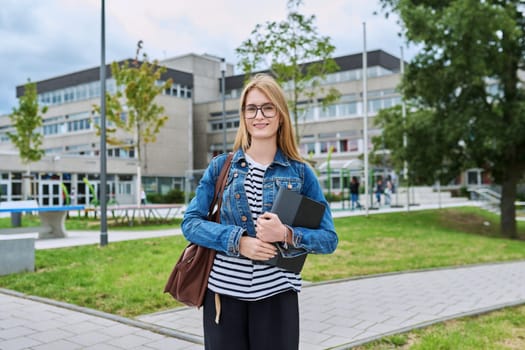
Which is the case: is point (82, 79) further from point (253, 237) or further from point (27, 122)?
point (253, 237)

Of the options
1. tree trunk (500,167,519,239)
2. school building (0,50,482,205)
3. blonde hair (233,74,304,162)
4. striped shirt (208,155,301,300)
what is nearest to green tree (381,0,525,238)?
tree trunk (500,167,519,239)

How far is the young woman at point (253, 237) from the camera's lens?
233cm

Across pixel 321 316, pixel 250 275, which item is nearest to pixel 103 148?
pixel 321 316

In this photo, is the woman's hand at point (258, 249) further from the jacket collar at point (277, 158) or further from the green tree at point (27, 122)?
the green tree at point (27, 122)

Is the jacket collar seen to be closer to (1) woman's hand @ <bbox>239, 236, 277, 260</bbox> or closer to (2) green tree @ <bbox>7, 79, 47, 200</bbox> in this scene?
(1) woman's hand @ <bbox>239, 236, 277, 260</bbox>

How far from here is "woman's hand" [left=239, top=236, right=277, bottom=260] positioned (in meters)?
2.22

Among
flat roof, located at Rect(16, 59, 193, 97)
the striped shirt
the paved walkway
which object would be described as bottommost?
the paved walkway

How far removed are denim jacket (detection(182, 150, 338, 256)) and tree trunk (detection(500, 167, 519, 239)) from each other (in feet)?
61.2

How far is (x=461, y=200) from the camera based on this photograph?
3878 centimetres

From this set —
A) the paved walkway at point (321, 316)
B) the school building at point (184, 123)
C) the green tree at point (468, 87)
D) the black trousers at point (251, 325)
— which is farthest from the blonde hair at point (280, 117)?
the school building at point (184, 123)

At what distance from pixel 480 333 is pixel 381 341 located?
1091mm

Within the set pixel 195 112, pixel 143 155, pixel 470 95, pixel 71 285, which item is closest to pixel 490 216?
pixel 470 95

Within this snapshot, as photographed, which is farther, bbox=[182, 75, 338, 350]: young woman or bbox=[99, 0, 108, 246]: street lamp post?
bbox=[99, 0, 108, 246]: street lamp post

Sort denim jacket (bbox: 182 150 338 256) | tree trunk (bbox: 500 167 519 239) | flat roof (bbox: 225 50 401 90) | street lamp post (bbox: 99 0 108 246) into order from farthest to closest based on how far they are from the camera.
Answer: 1. flat roof (bbox: 225 50 401 90)
2. tree trunk (bbox: 500 167 519 239)
3. street lamp post (bbox: 99 0 108 246)
4. denim jacket (bbox: 182 150 338 256)
